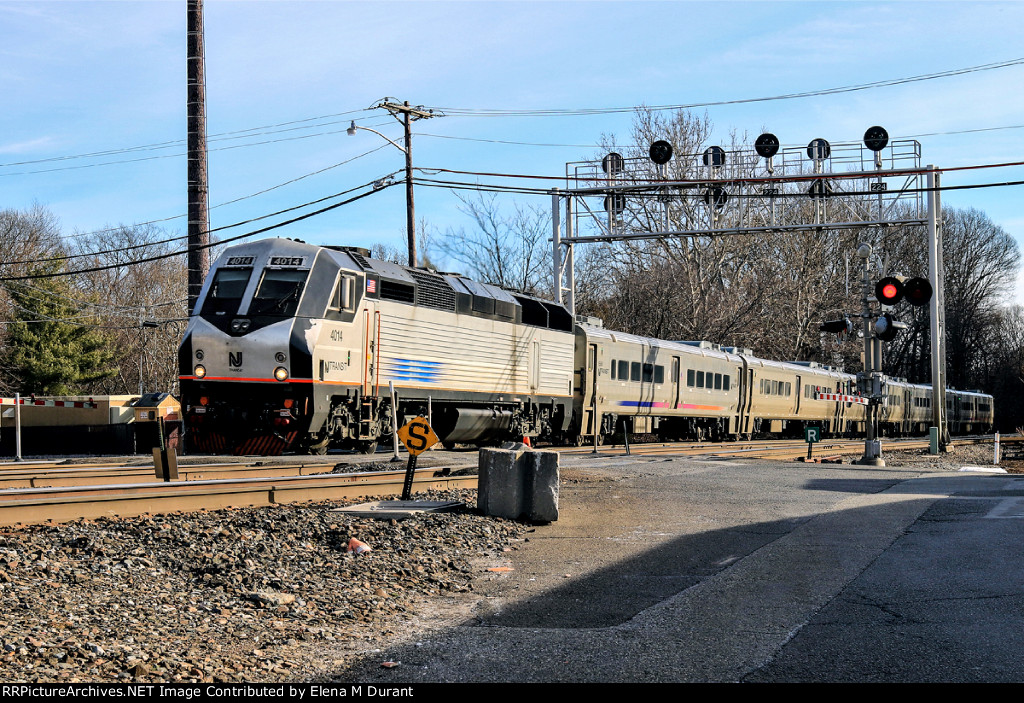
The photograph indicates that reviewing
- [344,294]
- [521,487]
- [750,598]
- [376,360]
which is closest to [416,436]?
[521,487]

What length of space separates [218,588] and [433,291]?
43.1 ft

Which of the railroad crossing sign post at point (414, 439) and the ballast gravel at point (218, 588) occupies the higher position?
the railroad crossing sign post at point (414, 439)

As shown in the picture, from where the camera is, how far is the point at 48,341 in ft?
156

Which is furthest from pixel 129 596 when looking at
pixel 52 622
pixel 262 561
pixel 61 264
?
pixel 61 264

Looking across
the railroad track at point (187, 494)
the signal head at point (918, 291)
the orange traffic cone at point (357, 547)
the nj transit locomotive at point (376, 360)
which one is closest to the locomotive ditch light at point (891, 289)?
the signal head at point (918, 291)

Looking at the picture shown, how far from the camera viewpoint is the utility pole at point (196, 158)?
23.3 m

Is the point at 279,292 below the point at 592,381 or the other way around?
the other way around

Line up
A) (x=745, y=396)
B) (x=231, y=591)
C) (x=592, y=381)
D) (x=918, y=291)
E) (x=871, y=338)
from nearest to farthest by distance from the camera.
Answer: (x=231, y=591) → (x=918, y=291) → (x=871, y=338) → (x=592, y=381) → (x=745, y=396)

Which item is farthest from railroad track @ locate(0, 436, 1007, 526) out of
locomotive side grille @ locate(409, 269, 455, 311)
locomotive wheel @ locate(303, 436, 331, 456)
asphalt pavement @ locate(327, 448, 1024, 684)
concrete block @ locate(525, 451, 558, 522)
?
locomotive side grille @ locate(409, 269, 455, 311)

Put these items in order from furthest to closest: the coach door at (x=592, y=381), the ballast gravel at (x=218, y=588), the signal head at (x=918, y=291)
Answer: the coach door at (x=592, y=381), the signal head at (x=918, y=291), the ballast gravel at (x=218, y=588)

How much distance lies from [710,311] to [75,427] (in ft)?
99.0

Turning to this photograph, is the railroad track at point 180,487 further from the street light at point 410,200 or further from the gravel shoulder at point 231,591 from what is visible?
the street light at point 410,200

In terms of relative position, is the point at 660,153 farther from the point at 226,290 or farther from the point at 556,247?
the point at 226,290

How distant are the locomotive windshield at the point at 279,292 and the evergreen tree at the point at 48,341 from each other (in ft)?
108
